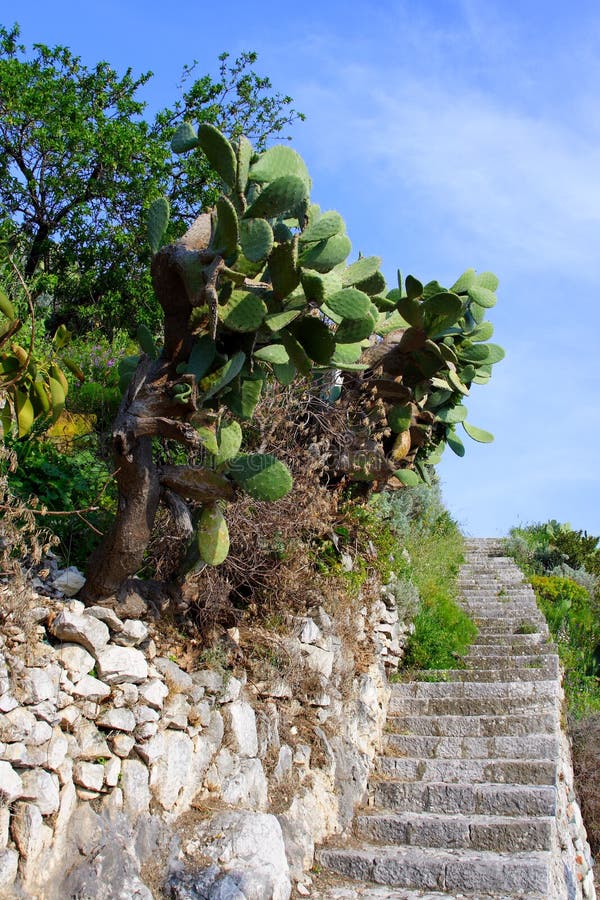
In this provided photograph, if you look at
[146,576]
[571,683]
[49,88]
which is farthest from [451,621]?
[49,88]

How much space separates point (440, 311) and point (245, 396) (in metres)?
2.17

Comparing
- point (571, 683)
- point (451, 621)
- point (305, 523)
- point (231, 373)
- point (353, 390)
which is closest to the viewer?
point (231, 373)

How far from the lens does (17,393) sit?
451 cm

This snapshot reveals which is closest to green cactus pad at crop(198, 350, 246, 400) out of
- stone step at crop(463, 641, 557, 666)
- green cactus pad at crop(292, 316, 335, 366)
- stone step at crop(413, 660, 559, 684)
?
green cactus pad at crop(292, 316, 335, 366)

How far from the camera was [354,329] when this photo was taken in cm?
457

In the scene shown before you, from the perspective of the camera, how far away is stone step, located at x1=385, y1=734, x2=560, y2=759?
6574mm

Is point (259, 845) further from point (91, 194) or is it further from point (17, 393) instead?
point (91, 194)

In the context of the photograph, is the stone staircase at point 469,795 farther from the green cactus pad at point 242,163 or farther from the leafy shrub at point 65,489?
the green cactus pad at point 242,163

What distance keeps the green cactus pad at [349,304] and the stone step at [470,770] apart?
3.78 meters

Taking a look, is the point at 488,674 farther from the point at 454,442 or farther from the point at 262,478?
the point at 262,478

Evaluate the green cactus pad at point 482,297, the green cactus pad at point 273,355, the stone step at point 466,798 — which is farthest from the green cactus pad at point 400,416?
the green cactus pad at point 273,355

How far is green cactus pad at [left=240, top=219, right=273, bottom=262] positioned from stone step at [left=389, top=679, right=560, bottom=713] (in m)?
4.77

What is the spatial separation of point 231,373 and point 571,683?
7.69 m

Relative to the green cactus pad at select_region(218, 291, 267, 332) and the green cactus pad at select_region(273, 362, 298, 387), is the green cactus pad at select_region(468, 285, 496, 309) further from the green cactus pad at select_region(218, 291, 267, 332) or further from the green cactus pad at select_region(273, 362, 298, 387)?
the green cactus pad at select_region(218, 291, 267, 332)
